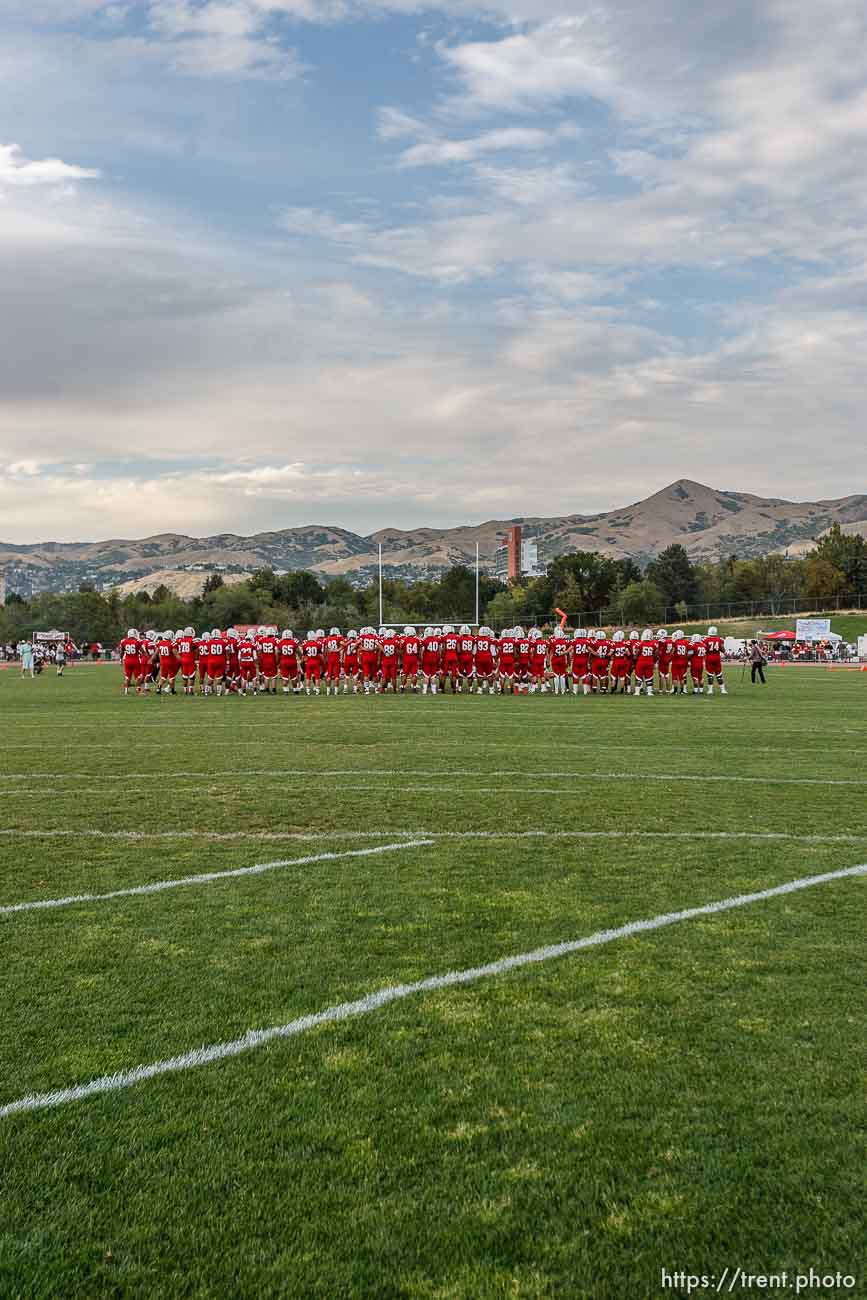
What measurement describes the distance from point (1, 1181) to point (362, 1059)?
1223mm

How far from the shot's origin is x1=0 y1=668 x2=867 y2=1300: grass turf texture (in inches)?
104

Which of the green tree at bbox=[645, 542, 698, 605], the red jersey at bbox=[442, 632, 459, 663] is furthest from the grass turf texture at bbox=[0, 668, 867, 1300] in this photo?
the green tree at bbox=[645, 542, 698, 605]

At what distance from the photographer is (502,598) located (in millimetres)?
92125

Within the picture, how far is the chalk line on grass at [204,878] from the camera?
573 centimetres

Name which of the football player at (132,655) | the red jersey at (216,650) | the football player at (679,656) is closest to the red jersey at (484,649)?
the football player at (679,656)

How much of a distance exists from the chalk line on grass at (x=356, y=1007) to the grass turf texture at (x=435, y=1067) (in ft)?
0.25

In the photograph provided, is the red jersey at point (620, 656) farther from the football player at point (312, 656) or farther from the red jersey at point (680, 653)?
the football player at point (312, 656)

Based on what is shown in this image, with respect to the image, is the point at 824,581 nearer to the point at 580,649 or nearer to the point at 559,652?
the point at 580,649

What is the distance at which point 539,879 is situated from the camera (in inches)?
247

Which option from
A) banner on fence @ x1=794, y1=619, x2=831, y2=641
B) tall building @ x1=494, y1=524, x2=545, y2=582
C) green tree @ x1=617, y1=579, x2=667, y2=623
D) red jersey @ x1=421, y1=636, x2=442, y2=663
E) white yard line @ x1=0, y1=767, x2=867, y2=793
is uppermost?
tall building @ x1=494, y1=524, x2=545, y2=582

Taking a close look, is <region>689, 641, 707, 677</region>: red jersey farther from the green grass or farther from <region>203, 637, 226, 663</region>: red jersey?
the green grass

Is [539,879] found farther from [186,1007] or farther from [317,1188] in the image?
[317,1188]

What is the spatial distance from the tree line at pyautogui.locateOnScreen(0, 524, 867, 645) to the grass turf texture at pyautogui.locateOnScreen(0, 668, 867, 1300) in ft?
235

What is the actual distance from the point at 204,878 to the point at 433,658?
A: 1926 centimetres
